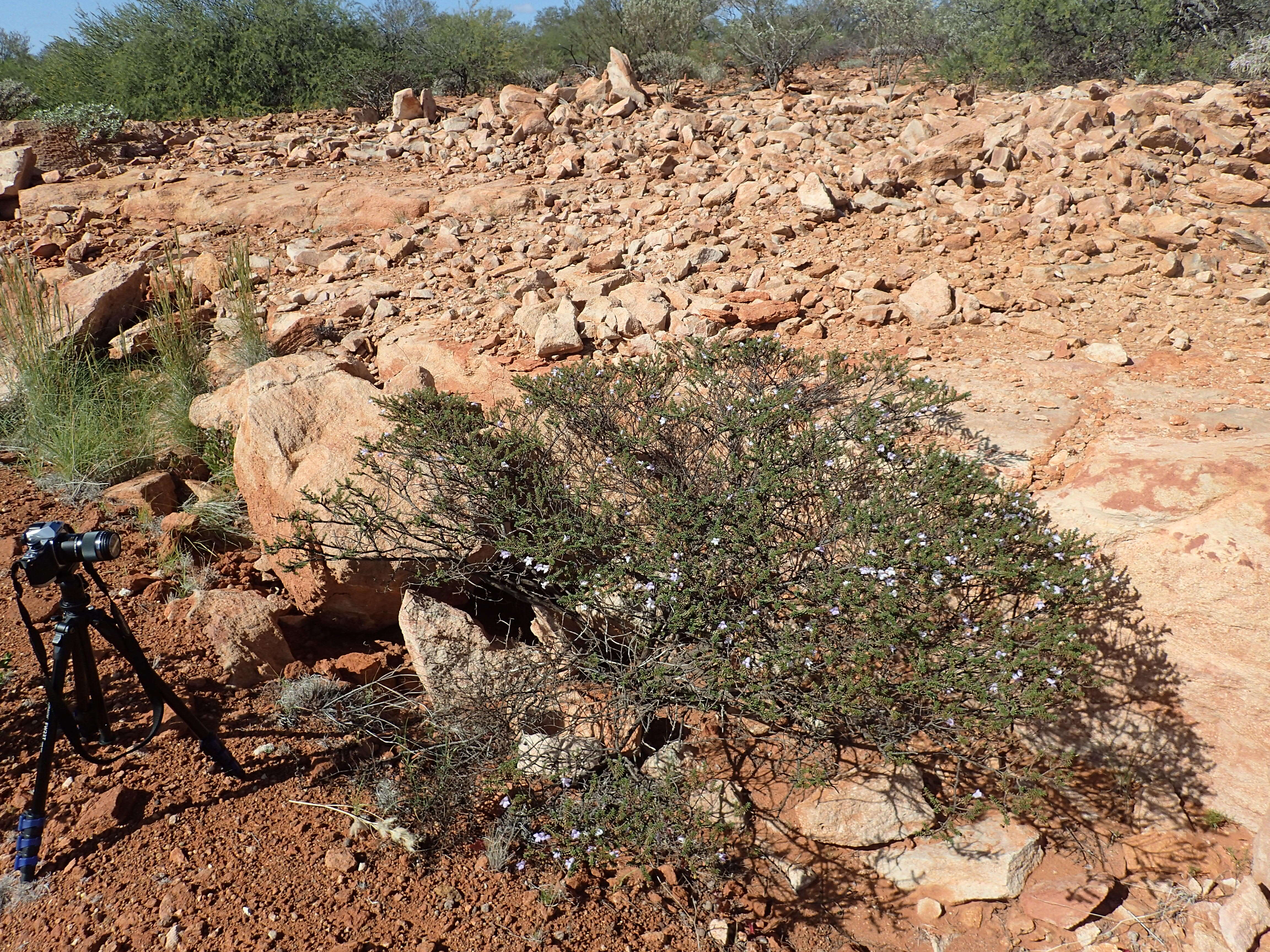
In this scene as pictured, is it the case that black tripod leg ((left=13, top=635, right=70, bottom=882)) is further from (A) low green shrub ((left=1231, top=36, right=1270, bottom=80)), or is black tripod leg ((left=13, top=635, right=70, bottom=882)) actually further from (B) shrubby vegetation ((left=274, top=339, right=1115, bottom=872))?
(A) low green shrub ((left=1231, top=36, right=1270, bottom=80))

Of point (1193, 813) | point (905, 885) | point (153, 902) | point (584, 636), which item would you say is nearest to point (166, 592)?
point (153, 902)

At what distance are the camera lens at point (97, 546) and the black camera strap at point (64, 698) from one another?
0.03m

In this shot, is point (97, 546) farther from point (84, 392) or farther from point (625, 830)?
point (84, 392)

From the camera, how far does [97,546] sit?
2.22m

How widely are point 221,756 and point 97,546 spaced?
81cm

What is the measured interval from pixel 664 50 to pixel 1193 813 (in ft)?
32.7

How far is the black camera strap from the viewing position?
89.5 inches

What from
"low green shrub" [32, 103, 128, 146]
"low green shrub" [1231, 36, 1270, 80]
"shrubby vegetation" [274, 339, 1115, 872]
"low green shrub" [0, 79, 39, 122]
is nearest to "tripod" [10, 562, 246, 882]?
"shrubby vegetation" [274, 339, 1115, 872]

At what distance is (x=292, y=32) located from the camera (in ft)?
33.8

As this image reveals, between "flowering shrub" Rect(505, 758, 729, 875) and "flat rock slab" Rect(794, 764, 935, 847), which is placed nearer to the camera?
"flowering shrub" Rect(505, 758, 729, 875)

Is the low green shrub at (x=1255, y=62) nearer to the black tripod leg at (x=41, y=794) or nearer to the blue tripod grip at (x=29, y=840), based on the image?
the black tripod leg at (x=41, y=794)

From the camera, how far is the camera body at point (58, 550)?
2.21 metres

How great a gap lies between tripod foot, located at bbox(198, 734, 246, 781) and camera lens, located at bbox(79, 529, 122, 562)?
0.70 meters

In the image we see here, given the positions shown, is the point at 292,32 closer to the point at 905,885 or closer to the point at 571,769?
the point at 571,769
